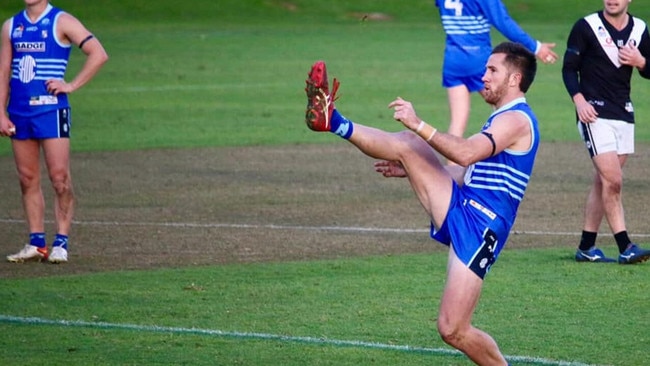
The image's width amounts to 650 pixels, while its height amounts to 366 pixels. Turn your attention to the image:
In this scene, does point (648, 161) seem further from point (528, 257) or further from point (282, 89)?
point (282, 89)

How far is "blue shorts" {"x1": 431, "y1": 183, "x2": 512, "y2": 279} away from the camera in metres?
8.45

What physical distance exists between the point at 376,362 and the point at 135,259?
4.45m

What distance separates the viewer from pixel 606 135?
12.7m

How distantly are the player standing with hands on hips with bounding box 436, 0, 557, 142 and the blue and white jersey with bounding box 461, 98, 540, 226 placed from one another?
25.5ft

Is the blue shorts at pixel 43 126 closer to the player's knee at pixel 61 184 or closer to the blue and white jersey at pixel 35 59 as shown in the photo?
the blue and white jersey at pixel 35 59

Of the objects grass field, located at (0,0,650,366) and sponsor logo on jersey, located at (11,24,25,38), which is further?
sponsor logo on jersey, located at (11,24,25,38)

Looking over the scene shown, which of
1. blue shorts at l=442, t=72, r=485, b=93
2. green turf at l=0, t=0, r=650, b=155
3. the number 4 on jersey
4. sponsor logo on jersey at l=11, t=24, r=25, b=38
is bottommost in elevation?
green turf at l=0, t=0, r=650, b=155

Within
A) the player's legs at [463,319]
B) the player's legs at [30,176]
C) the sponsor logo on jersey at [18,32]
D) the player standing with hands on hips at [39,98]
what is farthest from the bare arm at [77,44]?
the player's legs at [463,319]

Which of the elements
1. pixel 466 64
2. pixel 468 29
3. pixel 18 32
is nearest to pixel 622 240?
pixel 466 64

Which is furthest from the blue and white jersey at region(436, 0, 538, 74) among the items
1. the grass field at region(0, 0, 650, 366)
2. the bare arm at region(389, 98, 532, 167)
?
the bare arm at region(389, 98, 532, 167)

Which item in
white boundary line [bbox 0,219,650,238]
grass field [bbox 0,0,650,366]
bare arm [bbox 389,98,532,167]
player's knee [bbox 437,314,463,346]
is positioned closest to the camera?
bare arm [bbox 389,98,532,167]

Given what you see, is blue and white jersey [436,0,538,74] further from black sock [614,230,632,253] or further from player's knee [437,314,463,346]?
player's knee [437,314,463,346]

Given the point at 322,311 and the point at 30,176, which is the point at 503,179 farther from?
the point at 30,176

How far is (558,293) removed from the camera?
38.1 feet
